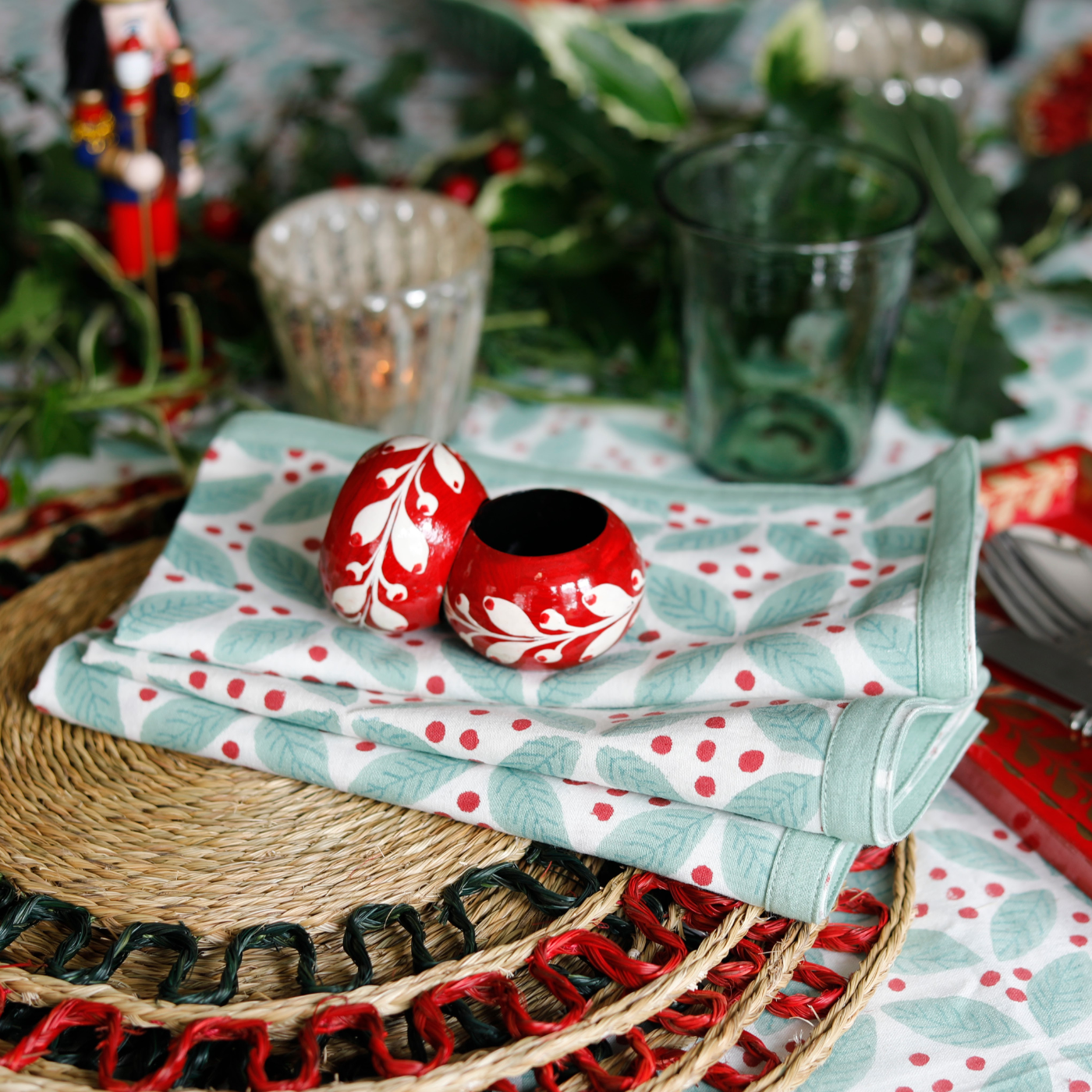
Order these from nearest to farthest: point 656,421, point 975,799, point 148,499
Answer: point 975,799 → point 148,499 → point 656,421

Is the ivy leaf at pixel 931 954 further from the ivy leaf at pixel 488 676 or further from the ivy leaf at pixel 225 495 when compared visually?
the ivy leaf at pixel 225 495

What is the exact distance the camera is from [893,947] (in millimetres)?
372

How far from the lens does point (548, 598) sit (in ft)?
1.25

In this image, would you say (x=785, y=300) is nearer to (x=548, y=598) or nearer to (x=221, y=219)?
(x=548, y=598)

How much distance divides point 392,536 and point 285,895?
→ 126 mm

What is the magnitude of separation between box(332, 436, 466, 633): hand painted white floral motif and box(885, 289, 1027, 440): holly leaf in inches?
14.2

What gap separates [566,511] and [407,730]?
0.10 meters

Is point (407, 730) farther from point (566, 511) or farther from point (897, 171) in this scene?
point (897, 171)

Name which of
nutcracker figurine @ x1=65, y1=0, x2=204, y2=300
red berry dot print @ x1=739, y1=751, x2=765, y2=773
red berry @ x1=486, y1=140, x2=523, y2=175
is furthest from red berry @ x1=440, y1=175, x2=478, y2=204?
red berry dot print @ x1=739, y1=751, x2=765, y2=773

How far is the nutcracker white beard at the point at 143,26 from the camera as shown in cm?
56

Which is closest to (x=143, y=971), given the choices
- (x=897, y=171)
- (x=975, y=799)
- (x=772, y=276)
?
(x=975, y=799)

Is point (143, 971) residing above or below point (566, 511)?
below

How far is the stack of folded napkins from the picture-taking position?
0.36m

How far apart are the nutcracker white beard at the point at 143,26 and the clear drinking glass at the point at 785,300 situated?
0.27 m
